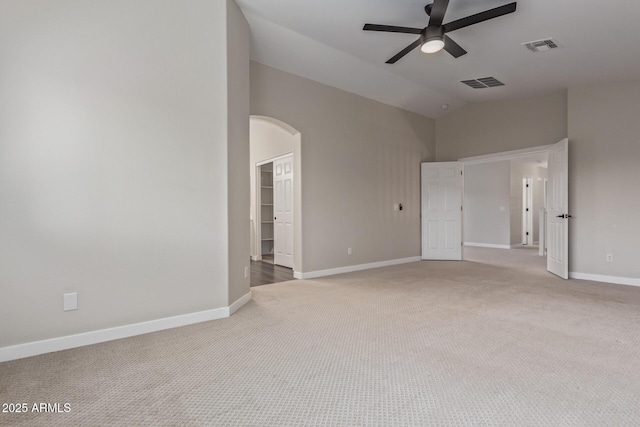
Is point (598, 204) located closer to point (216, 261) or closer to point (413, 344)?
point (413, 344)

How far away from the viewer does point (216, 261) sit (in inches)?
125

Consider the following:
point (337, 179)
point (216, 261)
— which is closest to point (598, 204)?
point (337, 179)

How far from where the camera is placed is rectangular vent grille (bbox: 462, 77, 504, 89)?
17.0 feet

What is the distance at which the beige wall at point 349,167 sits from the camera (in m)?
4.91

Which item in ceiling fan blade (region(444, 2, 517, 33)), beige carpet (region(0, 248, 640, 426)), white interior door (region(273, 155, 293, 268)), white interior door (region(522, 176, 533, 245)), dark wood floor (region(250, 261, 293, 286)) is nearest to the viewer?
beige carpet (region(0, 248, 640, 426))

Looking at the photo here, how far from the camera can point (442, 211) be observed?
6.89 m

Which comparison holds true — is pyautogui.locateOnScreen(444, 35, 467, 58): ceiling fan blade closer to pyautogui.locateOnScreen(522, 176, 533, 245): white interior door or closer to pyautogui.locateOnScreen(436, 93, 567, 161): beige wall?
pyautogui.locateOnScreen(436, 93, 567, 161): beige wall

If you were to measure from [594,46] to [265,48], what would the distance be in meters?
3.99

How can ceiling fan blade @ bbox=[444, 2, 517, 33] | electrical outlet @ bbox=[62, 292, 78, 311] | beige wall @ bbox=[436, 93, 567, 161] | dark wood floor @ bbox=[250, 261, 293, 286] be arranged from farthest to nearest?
beige wall @ bbox=[436, 93, 567, 161] < dark wood floor @ bbox=[250, 261, 293, 286] < ceiling fan blade @ bbox=[444, 2, 517, 33] < electrical outlet @ bbox=[62, 292, 78, 311]

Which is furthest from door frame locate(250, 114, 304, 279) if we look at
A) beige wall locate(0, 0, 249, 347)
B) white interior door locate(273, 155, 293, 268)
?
beige wall locate(0, 0, 249, 347)

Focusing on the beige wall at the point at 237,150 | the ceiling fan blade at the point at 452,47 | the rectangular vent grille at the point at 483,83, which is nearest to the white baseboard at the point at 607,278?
the rectangular vent grille at the point at 483,83

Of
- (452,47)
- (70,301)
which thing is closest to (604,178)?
(452,47)

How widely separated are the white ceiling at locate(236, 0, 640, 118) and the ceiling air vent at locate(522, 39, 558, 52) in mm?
79

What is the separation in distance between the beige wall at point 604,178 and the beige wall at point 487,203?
14.3 feet
